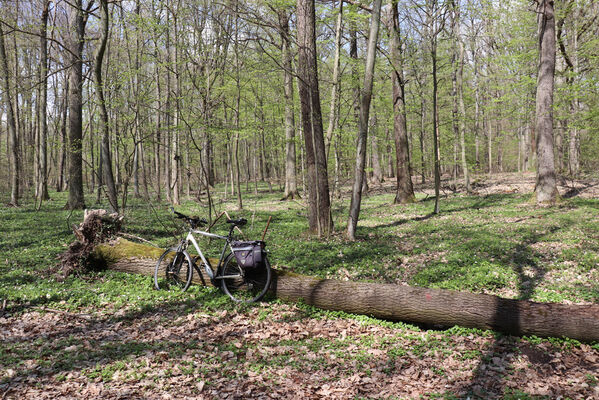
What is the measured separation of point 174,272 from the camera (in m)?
6.68

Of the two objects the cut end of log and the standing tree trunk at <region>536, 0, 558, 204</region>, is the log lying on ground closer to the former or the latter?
the cut end of log

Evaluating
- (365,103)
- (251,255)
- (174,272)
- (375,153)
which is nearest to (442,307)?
(251,255)

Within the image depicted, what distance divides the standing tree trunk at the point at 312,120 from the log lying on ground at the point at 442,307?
154 inches

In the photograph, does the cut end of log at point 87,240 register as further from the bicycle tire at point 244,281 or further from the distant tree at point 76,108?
the distant tree at point 76,108

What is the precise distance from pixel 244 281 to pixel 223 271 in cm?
41

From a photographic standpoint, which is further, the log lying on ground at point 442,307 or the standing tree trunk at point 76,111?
the standing tree trunk at point 76,111

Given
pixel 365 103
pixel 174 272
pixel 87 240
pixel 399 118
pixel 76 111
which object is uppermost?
pixel 76 111

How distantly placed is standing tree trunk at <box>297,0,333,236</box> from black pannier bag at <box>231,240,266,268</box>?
4.13m

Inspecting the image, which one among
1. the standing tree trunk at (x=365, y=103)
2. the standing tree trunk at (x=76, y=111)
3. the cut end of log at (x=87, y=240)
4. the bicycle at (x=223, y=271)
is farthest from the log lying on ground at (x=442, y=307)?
the standing tree trunk at (x=76, y=111)

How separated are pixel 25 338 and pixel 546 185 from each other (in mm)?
14991

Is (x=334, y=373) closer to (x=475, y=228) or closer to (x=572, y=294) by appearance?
(x=572, y=294)

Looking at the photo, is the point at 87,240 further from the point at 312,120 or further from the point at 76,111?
the point at 76,111

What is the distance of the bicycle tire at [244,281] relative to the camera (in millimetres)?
5941

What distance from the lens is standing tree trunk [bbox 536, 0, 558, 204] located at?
40.5 ft
